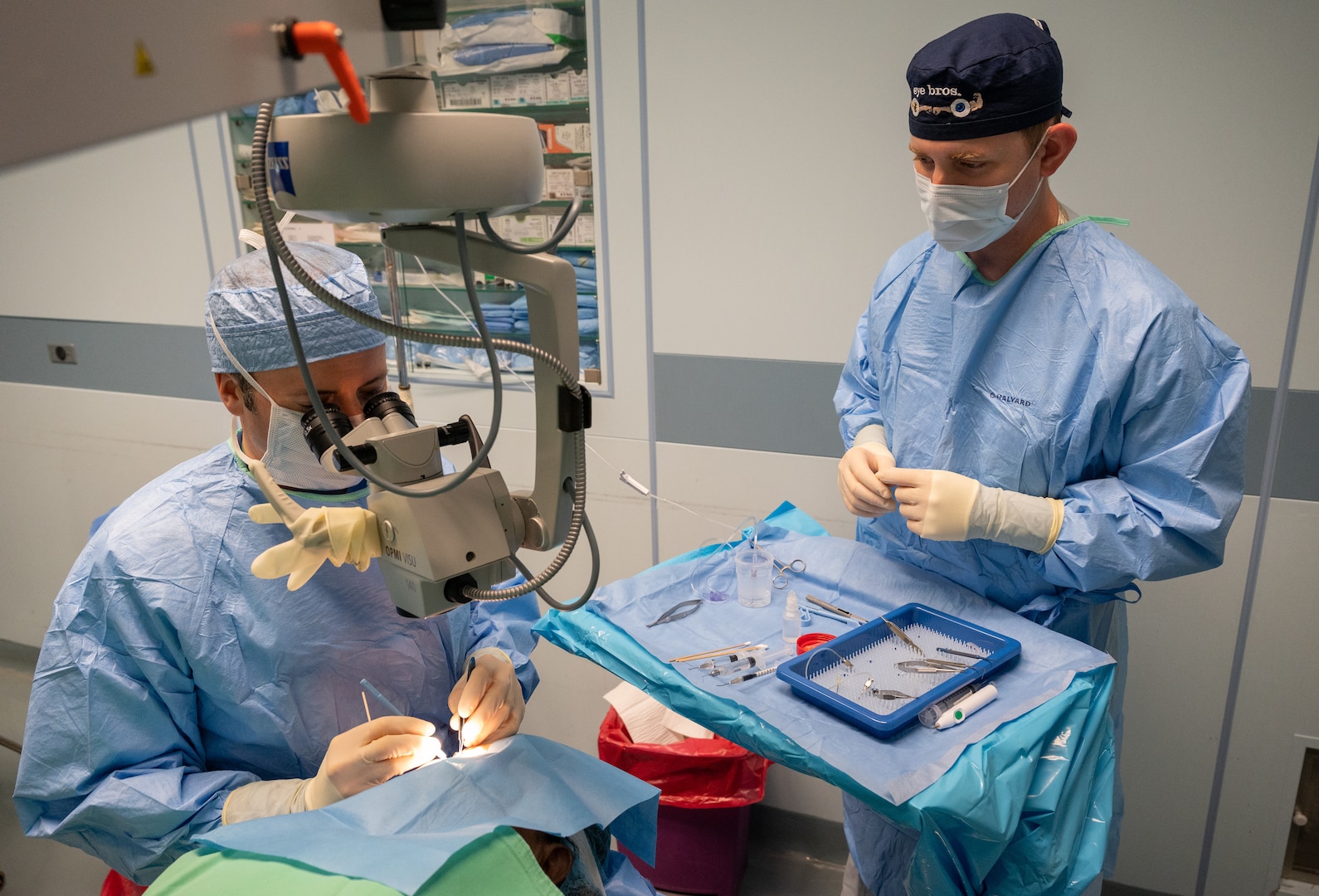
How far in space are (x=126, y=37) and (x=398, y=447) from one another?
65cm

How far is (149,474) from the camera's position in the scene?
3.29 metres

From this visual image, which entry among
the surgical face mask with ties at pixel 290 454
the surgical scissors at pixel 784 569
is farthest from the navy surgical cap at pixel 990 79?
the surgical face mask with ties at pixel 290 454

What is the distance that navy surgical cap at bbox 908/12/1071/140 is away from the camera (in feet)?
4.53

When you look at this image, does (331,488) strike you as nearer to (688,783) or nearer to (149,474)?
(688,783)

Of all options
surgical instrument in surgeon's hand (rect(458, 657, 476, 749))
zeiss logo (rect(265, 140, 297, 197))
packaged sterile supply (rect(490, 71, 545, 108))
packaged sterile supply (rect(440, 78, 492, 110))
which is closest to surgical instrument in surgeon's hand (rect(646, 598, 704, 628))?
surgical instrument in surgeon's hand (rect(458, 657, 476, 749))

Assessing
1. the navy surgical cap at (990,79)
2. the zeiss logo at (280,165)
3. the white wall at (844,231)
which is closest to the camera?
the zeiss logo at (280,165)

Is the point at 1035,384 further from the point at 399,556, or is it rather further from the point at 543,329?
the point at 399,556

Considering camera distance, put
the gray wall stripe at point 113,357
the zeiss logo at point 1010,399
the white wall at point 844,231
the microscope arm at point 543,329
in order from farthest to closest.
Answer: the gray wall stripe at point 113,357 < the white wall at point 844,231 < the zeiss logo at point 1010,399 < the microscope arm at point 543,329

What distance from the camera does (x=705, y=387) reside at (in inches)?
97.3

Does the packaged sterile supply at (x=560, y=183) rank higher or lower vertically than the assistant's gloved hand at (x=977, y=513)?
higher

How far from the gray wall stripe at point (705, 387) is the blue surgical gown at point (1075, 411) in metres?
0.53

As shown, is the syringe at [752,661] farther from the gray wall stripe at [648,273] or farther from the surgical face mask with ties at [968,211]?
the gray wall stripe at [648,273]

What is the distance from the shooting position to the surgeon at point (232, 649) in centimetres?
123

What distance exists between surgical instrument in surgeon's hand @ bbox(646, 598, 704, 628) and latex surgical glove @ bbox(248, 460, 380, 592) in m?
0.61
